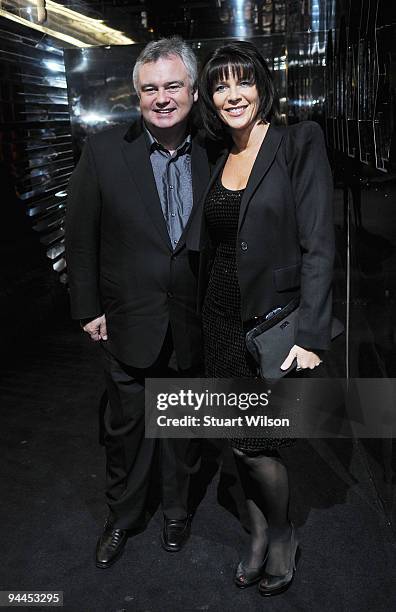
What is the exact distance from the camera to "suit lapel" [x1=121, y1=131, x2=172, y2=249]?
2494mm

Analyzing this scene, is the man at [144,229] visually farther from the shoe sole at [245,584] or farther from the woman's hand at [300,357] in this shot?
the woman's hand at [300,357]

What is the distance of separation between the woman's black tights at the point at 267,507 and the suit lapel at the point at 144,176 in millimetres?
824

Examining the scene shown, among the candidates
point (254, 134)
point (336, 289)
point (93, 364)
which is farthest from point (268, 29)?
point (254, 134)

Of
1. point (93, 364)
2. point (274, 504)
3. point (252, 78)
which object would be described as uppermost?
point (252, 78)

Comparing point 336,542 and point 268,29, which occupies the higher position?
point 268,29

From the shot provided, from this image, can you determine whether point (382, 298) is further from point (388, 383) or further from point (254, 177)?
point (254, 177)

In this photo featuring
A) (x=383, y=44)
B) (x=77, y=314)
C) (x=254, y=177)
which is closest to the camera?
(x=254, y=177)

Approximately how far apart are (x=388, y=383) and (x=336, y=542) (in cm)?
65

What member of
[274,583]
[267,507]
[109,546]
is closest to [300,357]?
[267,507]

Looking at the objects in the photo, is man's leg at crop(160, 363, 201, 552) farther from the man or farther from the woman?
the woman

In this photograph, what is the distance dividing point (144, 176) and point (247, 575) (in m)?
1.46

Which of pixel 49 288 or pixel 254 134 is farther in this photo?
pixel 49 288

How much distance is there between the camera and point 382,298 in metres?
2.82

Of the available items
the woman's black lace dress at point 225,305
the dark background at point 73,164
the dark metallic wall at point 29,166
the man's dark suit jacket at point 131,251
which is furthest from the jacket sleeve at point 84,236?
the dark metallic wall at point 29,166
